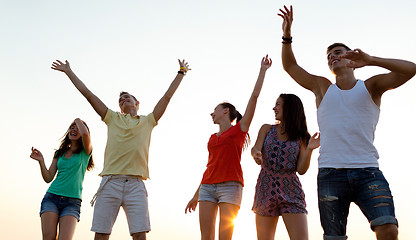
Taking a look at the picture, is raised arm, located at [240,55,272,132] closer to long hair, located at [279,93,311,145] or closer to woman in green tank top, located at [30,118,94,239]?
long hair, located at [279,93,311,145]

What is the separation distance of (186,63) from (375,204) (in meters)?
4.04

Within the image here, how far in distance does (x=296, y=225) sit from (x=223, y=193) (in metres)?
1.24

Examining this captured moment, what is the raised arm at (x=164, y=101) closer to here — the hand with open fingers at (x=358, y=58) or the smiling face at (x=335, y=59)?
the smiling face at (x=335, y=59)

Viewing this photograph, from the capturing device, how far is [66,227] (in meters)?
6.97

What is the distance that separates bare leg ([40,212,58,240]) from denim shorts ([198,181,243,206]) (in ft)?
8.11

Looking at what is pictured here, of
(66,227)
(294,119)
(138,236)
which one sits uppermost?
(294,119)

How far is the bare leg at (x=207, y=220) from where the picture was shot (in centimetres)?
629

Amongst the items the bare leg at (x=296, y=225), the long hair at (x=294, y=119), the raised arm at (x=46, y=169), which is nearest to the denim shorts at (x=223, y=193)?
the bare leg at (x=296, y=225)

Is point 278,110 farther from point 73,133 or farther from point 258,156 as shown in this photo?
point 73,133

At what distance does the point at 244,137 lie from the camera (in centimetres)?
673

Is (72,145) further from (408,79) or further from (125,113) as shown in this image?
(408,79)

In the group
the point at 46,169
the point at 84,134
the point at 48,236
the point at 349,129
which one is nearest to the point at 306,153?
the point at 349,129

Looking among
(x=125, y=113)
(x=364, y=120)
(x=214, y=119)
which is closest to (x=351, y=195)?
(x=364, y=120)

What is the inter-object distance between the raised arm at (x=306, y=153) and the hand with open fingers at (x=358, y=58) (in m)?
1.60
